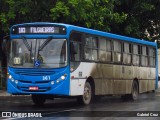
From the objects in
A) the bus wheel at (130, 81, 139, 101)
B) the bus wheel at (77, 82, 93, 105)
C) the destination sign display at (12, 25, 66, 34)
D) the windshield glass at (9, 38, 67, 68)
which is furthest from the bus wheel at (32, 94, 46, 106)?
the bus wheel at (130, 81, 139, 101)

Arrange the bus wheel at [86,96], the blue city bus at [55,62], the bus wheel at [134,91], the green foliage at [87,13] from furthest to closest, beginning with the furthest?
the green foliage at [87,13] → the bus wheel at [134,91] → the bus wheel at [86,96] → the blue city bus at [55,62]

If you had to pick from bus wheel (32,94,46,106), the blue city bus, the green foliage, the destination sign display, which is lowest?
bus wheel (32,94,46,106)

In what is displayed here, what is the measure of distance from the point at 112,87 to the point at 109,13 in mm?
7668

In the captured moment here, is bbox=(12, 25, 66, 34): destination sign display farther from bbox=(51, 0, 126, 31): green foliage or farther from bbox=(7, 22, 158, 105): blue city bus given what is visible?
bbox=(51, 0, 126, 31): green foliage

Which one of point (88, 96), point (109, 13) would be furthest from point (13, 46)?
point (109, 13)

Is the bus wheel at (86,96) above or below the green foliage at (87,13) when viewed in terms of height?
below

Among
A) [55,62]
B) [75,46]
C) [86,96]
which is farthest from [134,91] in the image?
[55,62]

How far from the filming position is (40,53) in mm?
15273

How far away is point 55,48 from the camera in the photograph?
15266 mm

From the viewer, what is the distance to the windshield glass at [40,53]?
599 inches

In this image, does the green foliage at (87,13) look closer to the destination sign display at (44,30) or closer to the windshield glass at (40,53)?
the destination sign display at (44,30)

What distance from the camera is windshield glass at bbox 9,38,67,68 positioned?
15203mm

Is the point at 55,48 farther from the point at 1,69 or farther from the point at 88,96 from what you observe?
the point at 1,69

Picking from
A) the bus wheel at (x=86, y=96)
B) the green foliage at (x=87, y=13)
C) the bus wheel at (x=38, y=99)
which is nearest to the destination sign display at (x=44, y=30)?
the bus wheel at (x=86, y=96)
